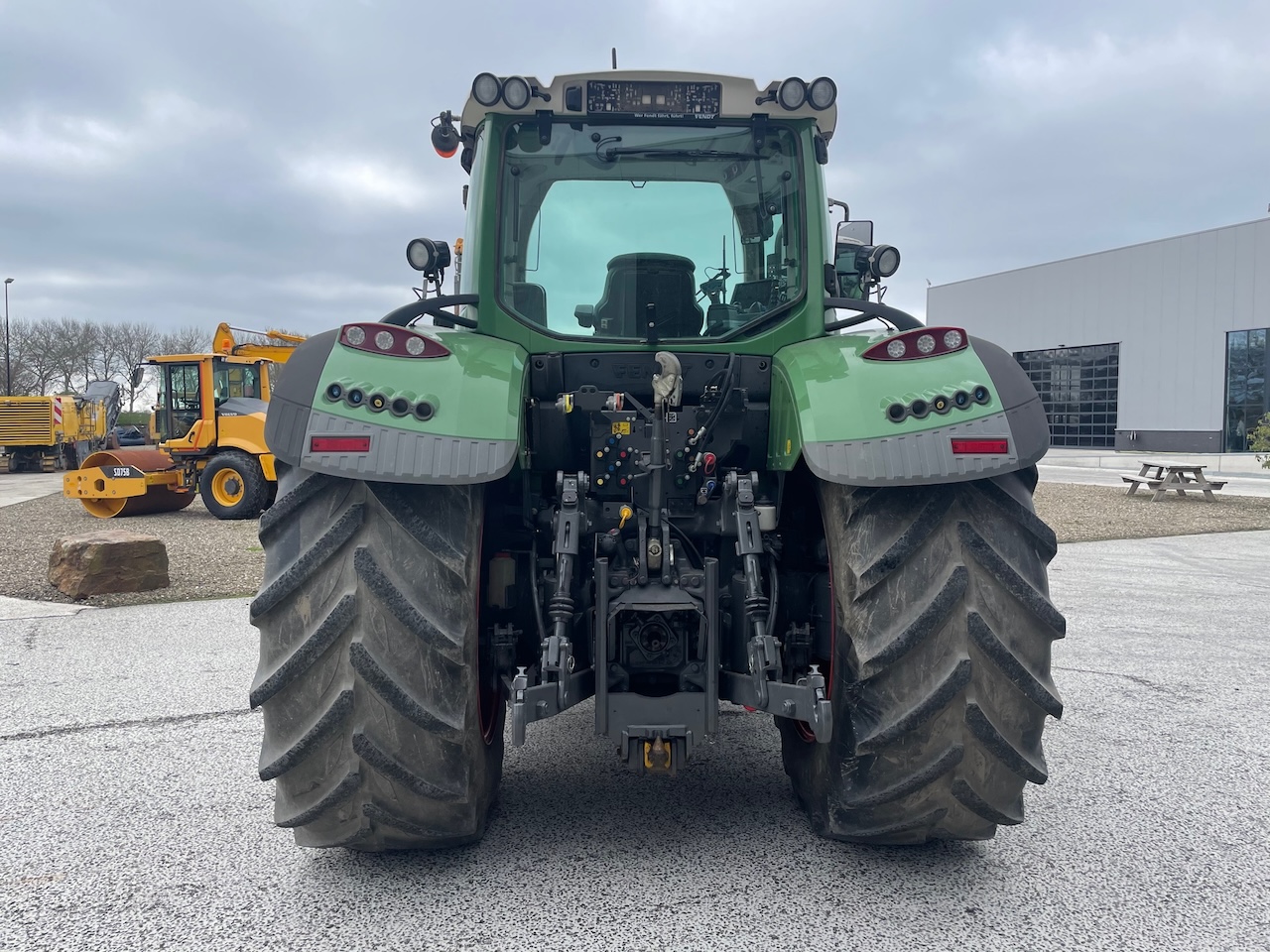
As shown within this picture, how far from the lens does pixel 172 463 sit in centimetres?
1430

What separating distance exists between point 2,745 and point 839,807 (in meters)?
3.61

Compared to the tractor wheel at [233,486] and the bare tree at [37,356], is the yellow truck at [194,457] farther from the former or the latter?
the bare tree at [37,356]

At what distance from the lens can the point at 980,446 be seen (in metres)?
2.37

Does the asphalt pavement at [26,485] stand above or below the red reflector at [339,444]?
below

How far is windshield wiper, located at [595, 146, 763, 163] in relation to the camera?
3.25 m

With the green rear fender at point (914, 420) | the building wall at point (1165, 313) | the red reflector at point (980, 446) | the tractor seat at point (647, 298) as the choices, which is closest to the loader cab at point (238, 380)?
the tractor seat at point (647, 298)

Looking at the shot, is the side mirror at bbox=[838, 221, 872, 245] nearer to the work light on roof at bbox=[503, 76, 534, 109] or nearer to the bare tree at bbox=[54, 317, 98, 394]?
the work light on roof at bbox=[503, 76, 534, 109]

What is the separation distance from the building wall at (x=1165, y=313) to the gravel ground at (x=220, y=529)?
18946mm

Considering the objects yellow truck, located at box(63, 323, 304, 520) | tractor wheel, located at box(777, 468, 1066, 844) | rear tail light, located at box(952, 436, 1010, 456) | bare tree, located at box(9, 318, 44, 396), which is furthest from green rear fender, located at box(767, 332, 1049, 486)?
bare tree, located at box(9, 318, 44, 396)

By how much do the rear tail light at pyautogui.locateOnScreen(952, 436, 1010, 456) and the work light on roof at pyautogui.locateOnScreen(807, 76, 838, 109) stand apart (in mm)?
1434

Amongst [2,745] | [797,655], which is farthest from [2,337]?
[797,655]

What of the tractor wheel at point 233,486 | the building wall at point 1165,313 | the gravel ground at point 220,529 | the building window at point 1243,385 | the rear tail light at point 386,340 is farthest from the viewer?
the building wall at point 1165,313

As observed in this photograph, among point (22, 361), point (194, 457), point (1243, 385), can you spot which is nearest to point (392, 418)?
point (194, 457)

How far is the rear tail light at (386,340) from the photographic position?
8.35 ft
